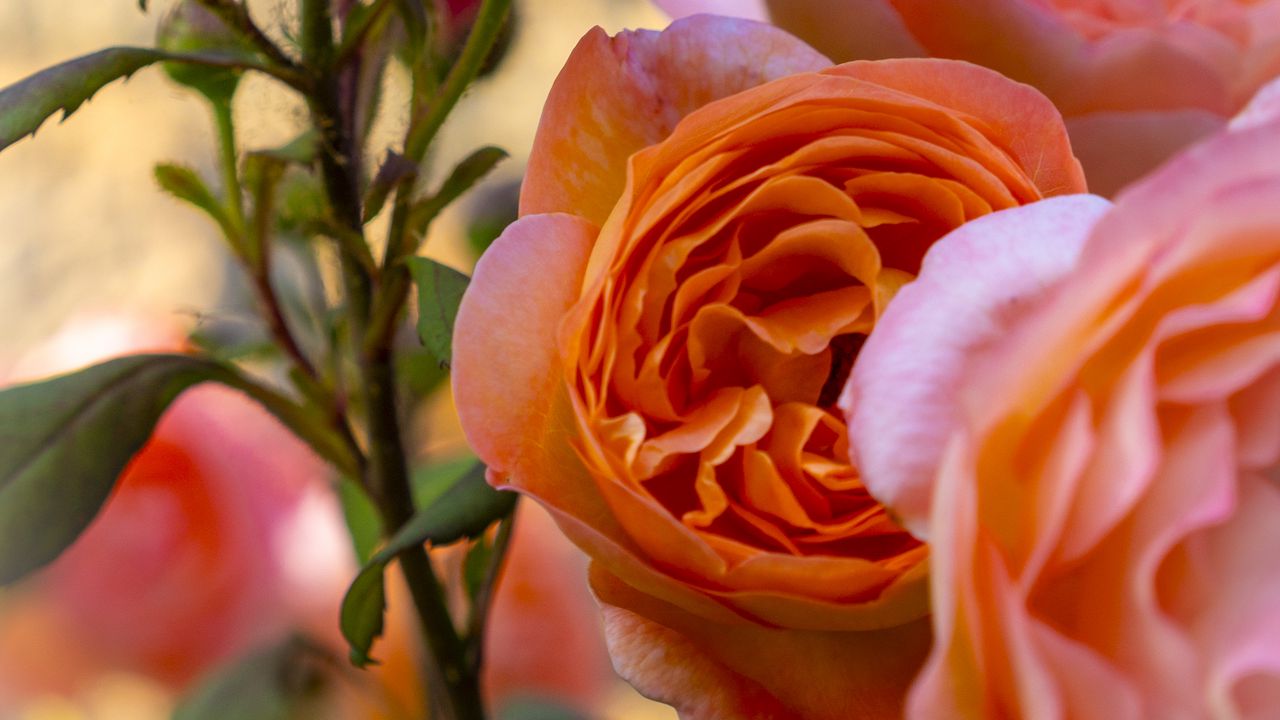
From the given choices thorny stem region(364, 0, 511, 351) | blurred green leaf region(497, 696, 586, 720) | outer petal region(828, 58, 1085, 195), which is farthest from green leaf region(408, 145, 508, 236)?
blurred green leaf region(497, 696, 586, 720)

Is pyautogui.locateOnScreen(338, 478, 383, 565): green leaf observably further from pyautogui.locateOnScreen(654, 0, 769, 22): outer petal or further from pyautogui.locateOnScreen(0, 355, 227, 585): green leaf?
pyautogui.locateOnScreen(654, 0, 769, 22): outer petal

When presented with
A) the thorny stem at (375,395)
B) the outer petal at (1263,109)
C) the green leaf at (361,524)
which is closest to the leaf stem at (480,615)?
the thorny stem at (375,395)

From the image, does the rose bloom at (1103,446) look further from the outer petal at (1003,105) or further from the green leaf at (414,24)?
the green leaf at (414,24)

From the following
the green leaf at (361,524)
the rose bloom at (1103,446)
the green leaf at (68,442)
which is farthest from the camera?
the green leaf at (361,524)

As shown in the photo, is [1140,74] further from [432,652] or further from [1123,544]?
[432,652]

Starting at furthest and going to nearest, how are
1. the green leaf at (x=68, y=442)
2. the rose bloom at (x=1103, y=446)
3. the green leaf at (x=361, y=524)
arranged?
the green leaf at (x=361, y=524)
the green leaf at (x=68, y=442)
the rose bloom at (x=1103, y=446)

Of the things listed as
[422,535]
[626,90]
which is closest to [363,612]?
[422,535]
